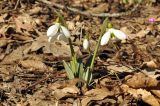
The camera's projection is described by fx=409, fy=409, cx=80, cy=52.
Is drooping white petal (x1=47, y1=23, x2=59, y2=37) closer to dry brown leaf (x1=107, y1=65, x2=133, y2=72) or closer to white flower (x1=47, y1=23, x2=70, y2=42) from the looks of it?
white flower (x1=47, y1=23, x2=70, y2=42)

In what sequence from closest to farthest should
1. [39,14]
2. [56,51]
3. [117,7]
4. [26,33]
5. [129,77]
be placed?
1. [129,77]
2. [56,51]
3. [26,33]
4. [39,14]
5. [117,7]

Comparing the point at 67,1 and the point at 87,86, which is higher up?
the point at 67,1

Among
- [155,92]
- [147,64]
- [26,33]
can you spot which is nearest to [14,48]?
[26,33]

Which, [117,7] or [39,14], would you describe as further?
[117,7]

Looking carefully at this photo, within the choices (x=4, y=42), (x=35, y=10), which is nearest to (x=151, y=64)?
(x=4, y=42)

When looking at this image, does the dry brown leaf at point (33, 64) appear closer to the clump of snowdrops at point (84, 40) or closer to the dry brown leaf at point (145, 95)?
the clump of snowdrops at point (84, 40)

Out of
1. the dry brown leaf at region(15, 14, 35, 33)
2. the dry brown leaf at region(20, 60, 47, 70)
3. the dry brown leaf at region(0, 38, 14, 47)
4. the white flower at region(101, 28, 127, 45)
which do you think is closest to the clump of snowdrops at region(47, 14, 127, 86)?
the white flower at region(101, 28, 127, 45)

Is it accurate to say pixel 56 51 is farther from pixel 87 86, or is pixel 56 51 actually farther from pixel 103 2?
pixel 103 2
